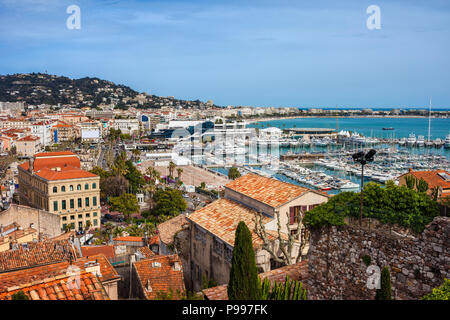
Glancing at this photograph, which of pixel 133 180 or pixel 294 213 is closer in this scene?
pixel 294 213

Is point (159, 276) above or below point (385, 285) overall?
below

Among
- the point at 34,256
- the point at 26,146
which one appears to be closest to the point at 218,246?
the point at 34,256

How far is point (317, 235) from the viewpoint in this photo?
7.12 meters

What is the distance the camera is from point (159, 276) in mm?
9562

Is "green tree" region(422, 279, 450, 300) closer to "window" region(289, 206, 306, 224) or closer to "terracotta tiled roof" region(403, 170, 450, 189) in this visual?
"window" region(289, 206, 306, 224)

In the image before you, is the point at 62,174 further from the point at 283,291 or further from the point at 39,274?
the point at 283,291

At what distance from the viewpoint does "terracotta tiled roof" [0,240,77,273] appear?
937cm

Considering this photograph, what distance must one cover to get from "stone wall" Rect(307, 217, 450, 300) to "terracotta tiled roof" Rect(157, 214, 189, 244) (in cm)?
807

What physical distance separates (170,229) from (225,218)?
4373 millimetres

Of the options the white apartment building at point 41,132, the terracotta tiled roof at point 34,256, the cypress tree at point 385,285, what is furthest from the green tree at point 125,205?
the white apartment building at point 41,132

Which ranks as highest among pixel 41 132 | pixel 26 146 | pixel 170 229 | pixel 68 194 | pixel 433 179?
pixel 41 132
